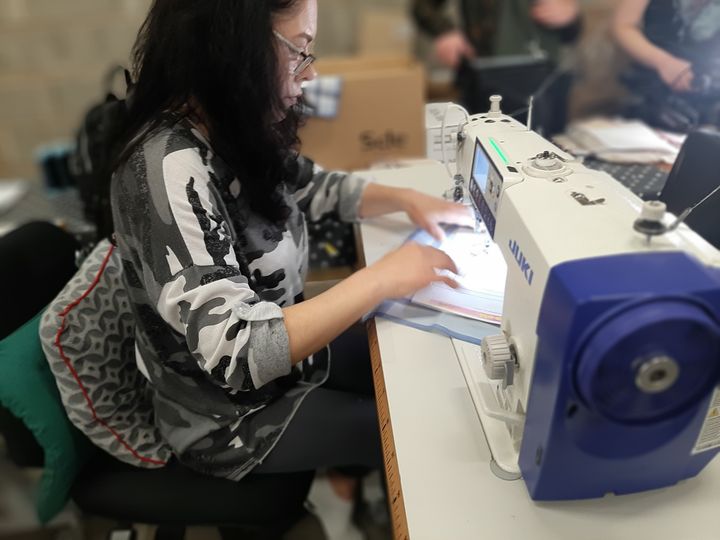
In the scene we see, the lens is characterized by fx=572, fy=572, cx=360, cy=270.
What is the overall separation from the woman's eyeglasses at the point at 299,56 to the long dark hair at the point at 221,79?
2 centimetres

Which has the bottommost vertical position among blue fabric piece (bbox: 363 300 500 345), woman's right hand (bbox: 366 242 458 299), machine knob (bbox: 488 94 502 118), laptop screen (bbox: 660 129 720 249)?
blue fabric piece (bbox: 363 300 500 345)

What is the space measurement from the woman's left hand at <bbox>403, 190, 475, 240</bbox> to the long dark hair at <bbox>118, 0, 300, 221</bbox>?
392 mm

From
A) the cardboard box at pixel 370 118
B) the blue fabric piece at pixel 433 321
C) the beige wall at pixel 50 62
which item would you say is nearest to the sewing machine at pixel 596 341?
the blue fabric piece at pixel 433 321

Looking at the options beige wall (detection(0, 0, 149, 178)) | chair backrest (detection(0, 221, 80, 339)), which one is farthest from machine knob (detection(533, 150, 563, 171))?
beige wall (detection(0, 0, 149, 178))

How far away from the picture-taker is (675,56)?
1.45m

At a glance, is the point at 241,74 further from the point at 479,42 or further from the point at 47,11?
the point at 47,11

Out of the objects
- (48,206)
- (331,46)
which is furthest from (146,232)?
(331,46)

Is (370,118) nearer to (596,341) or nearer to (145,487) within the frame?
(145,487)

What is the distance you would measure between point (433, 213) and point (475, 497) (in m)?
0.66

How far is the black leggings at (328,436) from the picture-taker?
0.97 m

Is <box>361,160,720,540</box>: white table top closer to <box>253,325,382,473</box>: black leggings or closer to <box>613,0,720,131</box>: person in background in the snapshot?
<box>253,325,382,473</box>: black leggings

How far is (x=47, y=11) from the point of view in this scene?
280cm

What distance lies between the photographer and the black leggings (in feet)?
3.19

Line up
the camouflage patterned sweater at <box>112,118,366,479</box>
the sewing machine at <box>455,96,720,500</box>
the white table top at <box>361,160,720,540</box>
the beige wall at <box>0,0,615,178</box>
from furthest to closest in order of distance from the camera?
the beige wall at <box>0,0,615,178</box>
the camouflage patterned sweater at <box>112,118,366,479</box>
the white table top at <box>361,160,720,540</box>
the sewing machine at <box>455,96,720,500</box>
